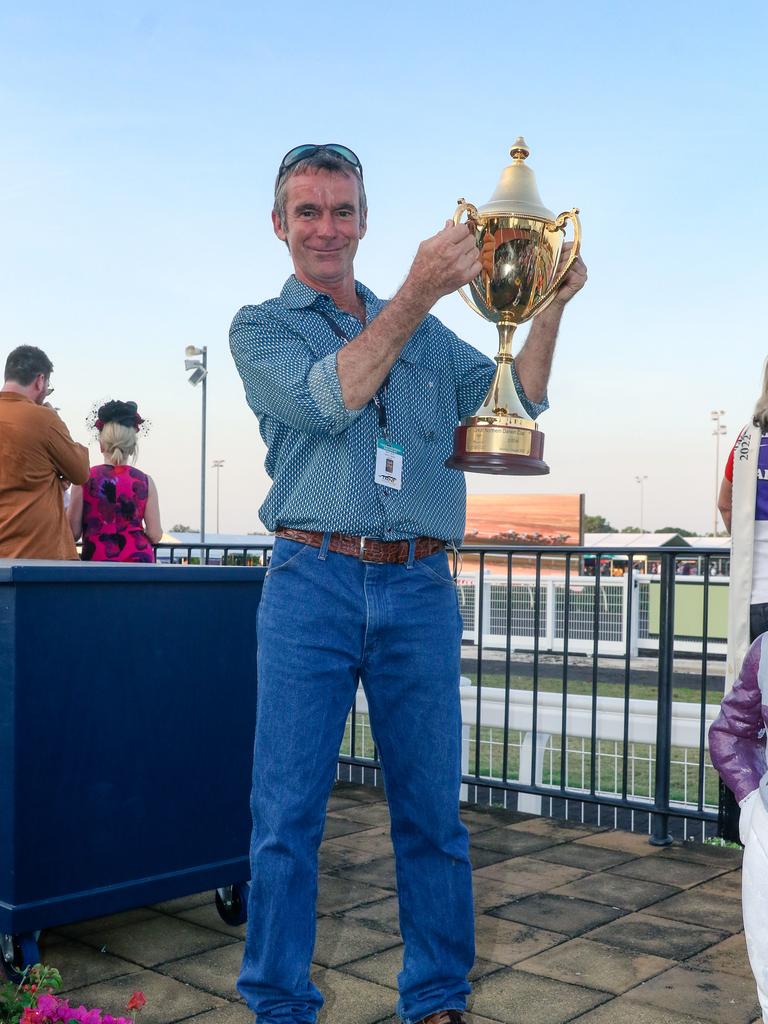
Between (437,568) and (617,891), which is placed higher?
(437,568)

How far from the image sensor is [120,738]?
297 centimetres

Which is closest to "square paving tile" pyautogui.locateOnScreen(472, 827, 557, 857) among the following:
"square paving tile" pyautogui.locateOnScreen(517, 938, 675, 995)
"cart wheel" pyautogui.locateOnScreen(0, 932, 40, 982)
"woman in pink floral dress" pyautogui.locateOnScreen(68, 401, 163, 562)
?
"square paving tile" pyautogui.locateOnScreen(517, 938, 675, 995)

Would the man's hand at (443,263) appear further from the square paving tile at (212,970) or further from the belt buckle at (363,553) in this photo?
the square paving tile at (212,970)

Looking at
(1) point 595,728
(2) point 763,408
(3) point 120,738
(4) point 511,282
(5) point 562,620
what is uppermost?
(4) point 511,282

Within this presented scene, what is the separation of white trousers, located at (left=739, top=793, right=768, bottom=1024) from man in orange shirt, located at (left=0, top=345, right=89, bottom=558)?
320cm

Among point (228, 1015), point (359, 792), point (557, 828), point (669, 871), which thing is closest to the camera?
point (228, 1015)

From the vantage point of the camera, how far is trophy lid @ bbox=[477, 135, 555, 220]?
7.70 feet

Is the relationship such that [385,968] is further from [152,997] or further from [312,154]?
[312,154]

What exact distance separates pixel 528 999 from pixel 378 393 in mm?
1738

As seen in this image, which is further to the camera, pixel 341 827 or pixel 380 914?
pixel 341 827

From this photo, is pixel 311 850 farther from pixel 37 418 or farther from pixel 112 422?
pixel 112 422

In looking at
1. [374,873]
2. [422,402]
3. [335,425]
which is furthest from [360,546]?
[374,873]

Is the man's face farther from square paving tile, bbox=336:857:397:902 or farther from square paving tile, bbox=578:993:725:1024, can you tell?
square paving tile, bbox=336:857:397:902

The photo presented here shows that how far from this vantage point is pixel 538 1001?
2.86 m
